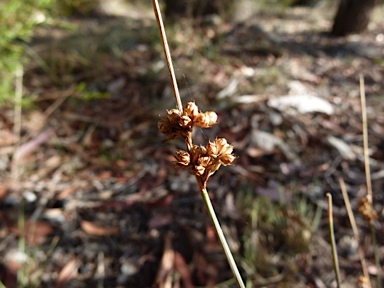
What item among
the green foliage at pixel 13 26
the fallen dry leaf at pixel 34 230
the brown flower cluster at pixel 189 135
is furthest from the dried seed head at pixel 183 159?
the green foliage at pixel 13 26

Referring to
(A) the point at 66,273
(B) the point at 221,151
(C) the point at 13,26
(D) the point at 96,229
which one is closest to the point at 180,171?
(D) the point at 96,229

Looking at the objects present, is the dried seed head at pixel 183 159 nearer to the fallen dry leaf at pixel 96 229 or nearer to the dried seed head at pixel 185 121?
the dried seed head at pixel 185 121

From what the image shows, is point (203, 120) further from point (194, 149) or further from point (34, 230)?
point (34, 230)

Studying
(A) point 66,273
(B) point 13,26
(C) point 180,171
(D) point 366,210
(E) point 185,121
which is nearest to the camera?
(E) point 185,121

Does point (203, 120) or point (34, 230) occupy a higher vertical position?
point (203, 120)

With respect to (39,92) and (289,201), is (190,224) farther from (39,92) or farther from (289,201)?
(39,92)

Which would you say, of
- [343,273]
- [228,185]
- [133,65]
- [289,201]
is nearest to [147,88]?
[133,65]
